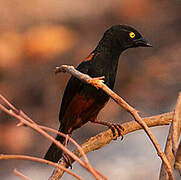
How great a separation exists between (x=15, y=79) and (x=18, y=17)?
6.88ft

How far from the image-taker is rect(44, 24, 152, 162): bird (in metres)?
4.02

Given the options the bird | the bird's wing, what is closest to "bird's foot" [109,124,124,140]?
the bird

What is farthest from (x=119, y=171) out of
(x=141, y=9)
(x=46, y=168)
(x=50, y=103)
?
(x=141, y=9)

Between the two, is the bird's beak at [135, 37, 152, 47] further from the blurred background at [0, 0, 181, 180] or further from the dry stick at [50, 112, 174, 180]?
the blurred background at [0, 0, 181, 180]

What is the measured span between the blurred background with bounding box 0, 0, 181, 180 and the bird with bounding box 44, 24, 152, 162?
1.62 m

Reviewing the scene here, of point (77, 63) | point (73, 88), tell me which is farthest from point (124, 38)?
point (77, 63)

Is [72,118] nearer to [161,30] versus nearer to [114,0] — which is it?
[161,30]

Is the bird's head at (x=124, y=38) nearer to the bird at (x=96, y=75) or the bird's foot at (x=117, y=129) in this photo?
the bird at (x=96, y=75)

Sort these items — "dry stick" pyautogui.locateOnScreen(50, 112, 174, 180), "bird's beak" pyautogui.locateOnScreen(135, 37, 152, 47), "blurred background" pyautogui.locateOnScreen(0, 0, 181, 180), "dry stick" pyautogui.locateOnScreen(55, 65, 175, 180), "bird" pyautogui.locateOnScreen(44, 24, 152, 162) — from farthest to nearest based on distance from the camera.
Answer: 1. "blurred background" pyautogui.locateOnScreen(0, 0, 181, 180)
2. "bird's beak" pyautogui.locateOnScreen(135, 37, 152, 47)
3. "bird" pyautogui.locateOnScreen(44, 24, 152, 162)
4. "dry stick" pyautogui.locateOnScreen(50, 112, 174, 180)
5. "dry stick" pyautogui.locateOnScreen(55, 65, 175, 180)

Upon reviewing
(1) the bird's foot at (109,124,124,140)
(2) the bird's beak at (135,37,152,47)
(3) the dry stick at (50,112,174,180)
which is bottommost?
(1) the bird's foot at (109,124,124,140)

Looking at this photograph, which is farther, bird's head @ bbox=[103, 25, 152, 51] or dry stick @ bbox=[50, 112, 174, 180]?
bird's head @ bbox=[103, 25, 152, 51]

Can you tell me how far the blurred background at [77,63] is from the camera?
20.5ft

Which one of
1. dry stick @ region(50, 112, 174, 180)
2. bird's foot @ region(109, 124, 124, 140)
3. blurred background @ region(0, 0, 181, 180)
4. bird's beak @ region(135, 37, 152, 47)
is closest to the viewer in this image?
dry stick @ region(50, 112, 174, 180)

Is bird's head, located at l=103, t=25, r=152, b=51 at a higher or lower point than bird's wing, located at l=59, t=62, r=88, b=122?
higher
